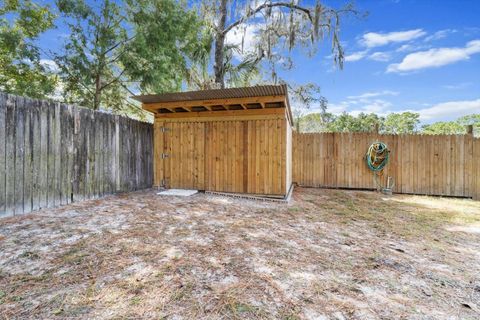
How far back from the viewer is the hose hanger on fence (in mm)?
6102

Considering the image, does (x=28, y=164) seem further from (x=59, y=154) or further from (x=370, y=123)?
(x=370, y=123)

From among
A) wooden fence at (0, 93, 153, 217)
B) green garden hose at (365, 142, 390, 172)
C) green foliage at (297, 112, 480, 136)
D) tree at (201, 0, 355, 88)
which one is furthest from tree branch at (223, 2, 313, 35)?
green foliage at (297, 112, 480, 136)

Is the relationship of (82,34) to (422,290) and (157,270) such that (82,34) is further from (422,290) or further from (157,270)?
(422,290)

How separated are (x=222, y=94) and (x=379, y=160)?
468 cm

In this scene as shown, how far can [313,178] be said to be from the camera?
6.79 meters

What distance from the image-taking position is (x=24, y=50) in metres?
5.44

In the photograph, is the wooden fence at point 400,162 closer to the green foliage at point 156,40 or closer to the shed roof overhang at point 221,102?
the shed roof overhang at point 221,102

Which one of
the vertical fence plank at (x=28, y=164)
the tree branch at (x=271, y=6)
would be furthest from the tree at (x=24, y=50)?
the tree branch at (x=271, y=6)

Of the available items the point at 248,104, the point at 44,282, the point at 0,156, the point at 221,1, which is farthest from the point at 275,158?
the point at 221,1

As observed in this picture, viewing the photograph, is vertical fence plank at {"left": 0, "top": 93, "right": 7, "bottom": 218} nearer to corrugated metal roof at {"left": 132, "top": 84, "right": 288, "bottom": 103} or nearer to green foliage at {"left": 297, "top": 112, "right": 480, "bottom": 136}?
corrugated metal roof at {"left": 132, "top": 84, "right": 288, "bottom": 103}

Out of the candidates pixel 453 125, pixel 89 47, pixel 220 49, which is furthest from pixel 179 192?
pixel 453 125

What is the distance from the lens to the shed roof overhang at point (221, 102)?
4352 mm

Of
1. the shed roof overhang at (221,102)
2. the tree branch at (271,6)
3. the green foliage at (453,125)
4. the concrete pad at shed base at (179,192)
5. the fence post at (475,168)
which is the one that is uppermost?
the tree branch at (271,6)

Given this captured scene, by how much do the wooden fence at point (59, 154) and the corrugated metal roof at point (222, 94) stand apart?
962mm
